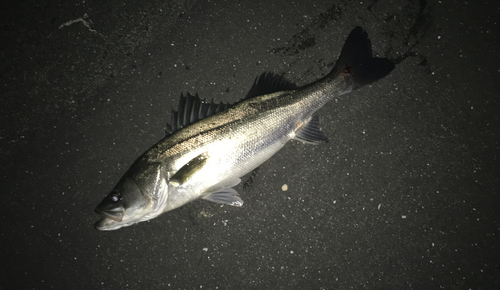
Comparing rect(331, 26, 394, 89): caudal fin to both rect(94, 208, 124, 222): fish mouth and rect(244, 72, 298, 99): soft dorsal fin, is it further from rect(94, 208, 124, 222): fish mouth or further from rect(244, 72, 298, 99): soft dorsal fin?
rect(94, 208, 124, 222): fish mouth

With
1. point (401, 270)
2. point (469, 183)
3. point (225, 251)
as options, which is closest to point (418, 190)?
point (469, 183)

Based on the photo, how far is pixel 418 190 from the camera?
123 inches

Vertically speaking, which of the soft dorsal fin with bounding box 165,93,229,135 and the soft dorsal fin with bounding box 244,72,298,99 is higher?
the soft dorsal fin with bounding box 165,93,229,135

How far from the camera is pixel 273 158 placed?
312 cm

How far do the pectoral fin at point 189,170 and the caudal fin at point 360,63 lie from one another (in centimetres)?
175

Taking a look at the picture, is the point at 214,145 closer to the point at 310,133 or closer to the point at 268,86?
the point at 268,86

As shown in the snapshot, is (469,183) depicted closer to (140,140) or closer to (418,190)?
(418,190)

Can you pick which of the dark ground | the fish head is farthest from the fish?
the dark ground

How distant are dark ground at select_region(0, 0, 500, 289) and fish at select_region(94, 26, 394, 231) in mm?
506

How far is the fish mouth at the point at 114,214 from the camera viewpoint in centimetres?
226

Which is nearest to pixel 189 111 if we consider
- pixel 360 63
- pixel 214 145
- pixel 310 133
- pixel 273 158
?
pixel 214 145

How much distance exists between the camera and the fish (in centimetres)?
236

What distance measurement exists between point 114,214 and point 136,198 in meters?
0.24

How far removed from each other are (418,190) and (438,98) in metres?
1.22
